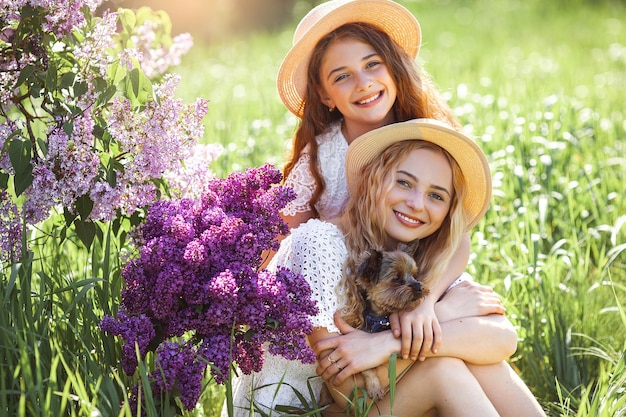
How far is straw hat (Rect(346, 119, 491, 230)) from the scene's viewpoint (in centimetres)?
312

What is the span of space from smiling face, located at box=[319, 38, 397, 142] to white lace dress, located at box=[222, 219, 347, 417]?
28.4 inches

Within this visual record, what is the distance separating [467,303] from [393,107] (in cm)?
114

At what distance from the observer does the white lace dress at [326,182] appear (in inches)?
141

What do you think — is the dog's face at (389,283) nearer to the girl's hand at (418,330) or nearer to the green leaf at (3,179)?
the girl's hand at (418,330)

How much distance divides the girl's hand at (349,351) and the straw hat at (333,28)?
1369 mm

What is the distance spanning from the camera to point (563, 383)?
348cm

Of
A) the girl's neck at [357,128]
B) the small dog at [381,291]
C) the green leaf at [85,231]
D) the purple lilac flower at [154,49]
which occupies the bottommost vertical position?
the small dog at [381,291]

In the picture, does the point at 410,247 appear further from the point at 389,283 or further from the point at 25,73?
the point at 25,73

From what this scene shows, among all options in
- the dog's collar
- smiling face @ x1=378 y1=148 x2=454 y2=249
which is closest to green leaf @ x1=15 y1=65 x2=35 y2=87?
smiling face @ x1=378 y1=148 x2=454 y2=249

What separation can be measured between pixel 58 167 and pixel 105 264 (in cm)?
43

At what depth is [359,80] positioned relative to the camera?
350 cm

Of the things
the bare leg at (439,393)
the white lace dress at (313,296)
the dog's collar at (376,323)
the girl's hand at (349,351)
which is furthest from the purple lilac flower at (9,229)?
the bare leg at (439,393)

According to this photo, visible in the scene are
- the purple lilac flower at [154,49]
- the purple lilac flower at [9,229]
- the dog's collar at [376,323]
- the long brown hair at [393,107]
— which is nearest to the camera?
the purple lilac flower at [9,229]

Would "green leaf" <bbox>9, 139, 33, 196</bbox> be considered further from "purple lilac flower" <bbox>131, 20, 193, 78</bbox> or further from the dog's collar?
the dog's collar
